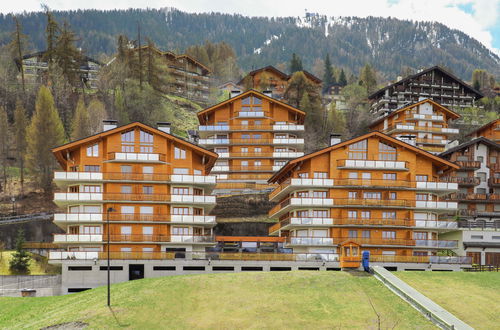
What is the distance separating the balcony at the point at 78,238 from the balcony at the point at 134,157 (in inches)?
325

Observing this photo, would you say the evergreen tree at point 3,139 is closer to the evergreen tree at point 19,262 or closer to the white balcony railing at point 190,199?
the evergreen tree at point 19,262

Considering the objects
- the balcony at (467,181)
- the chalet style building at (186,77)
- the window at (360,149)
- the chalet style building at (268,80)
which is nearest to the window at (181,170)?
the window at (360,149)

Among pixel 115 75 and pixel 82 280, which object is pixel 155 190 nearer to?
pixel 82 280

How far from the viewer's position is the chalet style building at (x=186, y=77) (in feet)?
483

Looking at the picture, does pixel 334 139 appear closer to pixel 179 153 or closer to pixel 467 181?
pixel 179 153

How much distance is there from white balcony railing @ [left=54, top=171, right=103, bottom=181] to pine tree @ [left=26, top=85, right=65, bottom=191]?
2929 cm

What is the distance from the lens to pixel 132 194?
225 ft

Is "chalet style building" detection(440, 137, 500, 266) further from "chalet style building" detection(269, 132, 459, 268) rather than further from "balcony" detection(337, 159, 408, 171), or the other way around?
"balcony" detection(337, 159, 408, 171)

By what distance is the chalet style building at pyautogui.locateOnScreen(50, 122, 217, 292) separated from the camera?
67500 mm

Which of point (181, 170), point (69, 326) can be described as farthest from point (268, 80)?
point (69, 326)

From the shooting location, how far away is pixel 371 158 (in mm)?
73688

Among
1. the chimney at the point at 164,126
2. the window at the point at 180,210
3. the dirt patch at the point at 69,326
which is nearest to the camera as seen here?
the dirt patch at the point at 69,326

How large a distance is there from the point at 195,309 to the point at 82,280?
818 inches

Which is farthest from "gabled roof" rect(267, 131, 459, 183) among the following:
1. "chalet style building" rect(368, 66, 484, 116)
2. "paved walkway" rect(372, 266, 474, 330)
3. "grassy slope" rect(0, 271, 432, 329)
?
"chalet style building" rect(368, 66, 484, 116)
